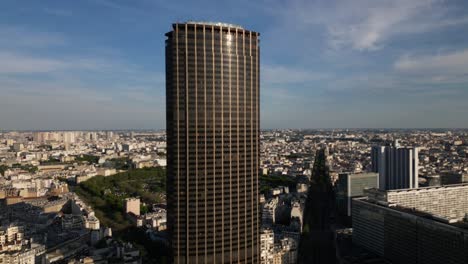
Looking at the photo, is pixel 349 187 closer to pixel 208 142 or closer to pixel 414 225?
pixel 414 225

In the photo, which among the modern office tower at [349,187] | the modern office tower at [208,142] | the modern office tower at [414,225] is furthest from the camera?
the modern office tower at [349,187]

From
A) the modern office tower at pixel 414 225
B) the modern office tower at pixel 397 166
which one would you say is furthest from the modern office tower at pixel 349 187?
the modern office tower at pixel 414 225

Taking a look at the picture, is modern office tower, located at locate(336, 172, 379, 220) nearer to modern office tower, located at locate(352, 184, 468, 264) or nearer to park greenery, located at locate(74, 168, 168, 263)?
modern office tower, located at locate(352, 184, 468, 264)

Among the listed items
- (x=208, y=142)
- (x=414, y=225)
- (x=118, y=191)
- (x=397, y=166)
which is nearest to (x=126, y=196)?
(x=118, y=191)

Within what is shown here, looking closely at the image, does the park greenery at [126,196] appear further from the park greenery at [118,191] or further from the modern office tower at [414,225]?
the modern office tower at [414,225]

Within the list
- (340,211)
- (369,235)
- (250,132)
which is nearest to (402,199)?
(369,235)

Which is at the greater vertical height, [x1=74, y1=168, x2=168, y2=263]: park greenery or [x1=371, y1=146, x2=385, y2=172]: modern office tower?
[x1=371, y1=146, x2=385, y2=172]: modern office tower

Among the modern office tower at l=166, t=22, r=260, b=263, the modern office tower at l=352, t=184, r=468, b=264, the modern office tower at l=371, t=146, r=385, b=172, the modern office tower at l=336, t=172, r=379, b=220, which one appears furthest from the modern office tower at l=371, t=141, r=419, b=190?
the modern office tower at l=166, t=22, r=260, b=263
